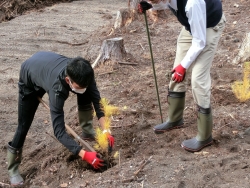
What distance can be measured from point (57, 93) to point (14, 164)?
1290 millimetres

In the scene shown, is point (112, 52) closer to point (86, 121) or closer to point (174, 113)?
point (86, 121)

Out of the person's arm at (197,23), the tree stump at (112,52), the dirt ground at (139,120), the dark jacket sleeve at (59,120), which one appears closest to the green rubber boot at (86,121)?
the dirt ground at (139,120)

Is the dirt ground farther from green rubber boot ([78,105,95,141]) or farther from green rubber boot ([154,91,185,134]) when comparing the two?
green rubber boot ([78,105,95,141])

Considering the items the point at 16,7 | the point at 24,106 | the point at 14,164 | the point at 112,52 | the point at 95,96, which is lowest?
the point at 16,7

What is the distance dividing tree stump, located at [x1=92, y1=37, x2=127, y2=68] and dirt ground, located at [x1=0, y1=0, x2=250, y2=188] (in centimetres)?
15

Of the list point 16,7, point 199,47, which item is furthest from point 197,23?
point 16,7

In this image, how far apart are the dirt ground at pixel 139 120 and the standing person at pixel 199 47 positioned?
1.00ft

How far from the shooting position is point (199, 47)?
3.62 metres

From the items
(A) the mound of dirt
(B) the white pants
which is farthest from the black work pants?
(A) the mound of dirt

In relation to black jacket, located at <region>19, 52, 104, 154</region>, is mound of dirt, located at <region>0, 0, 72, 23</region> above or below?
below

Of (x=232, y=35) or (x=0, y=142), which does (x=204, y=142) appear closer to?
(x=0, y=142)

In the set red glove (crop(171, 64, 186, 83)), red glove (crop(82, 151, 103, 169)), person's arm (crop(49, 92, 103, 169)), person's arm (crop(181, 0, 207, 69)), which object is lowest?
red glove (crop(82, 151, 103, 169))

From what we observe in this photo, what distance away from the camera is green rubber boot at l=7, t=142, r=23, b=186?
4360 millimetres

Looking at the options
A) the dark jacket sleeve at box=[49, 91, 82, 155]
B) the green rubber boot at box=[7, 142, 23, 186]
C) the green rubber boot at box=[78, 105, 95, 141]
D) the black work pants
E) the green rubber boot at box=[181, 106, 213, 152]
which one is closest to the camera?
the dark jacket sleeve at box=[49, 91, 82, 155]
